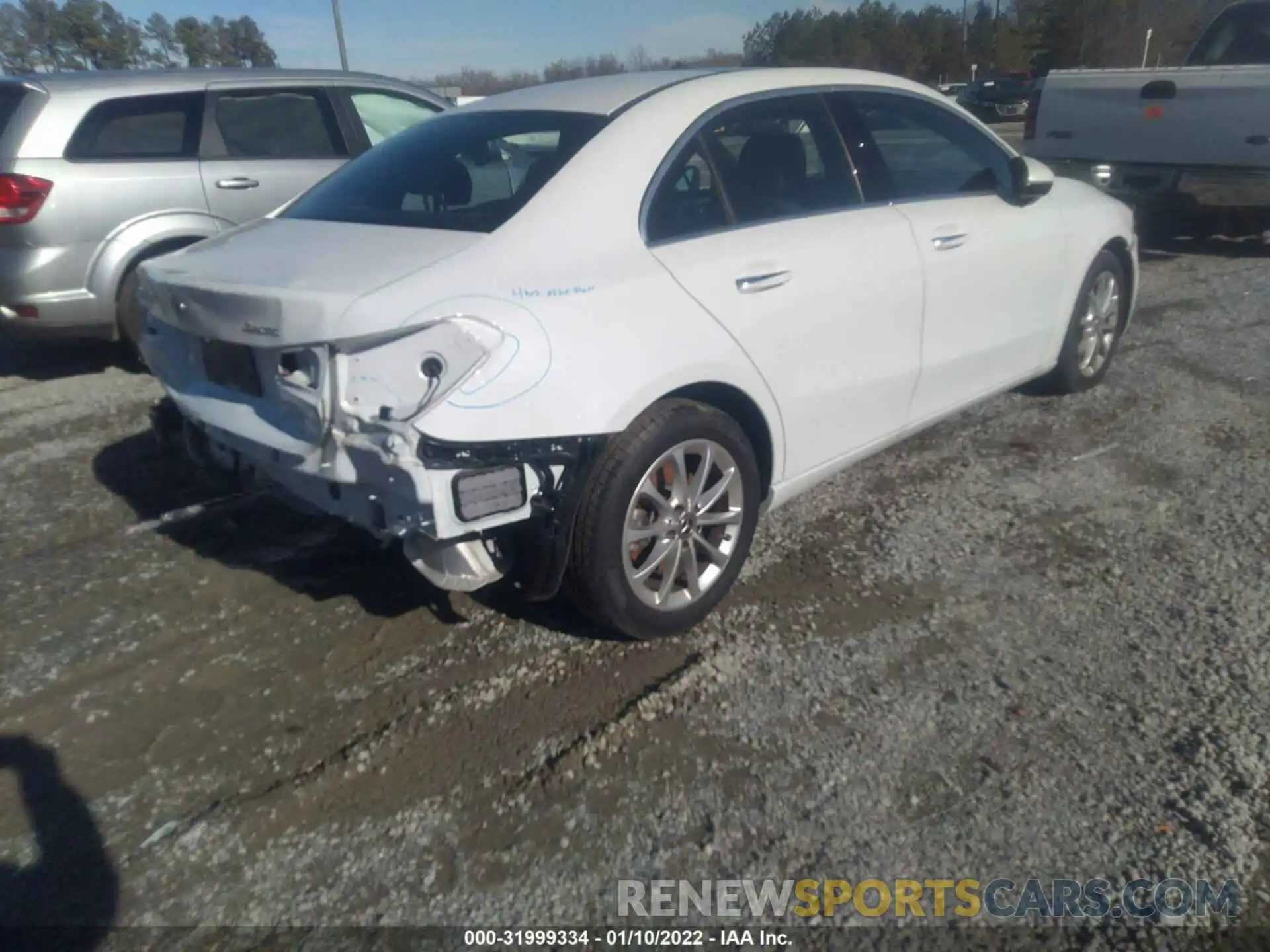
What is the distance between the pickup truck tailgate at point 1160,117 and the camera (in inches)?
302

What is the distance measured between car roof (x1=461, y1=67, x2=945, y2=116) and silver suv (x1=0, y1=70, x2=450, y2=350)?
6.14ft

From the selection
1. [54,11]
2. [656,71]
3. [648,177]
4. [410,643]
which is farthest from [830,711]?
[54,11]

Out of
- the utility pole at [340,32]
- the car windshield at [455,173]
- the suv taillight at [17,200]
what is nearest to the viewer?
the car windshield at [455,173]

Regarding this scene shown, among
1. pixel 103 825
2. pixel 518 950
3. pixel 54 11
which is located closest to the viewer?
pixel 518 950

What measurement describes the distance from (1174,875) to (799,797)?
86cm

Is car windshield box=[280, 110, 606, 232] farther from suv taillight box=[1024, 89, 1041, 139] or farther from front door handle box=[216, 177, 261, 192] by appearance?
suv taillight box=[1024, 89, 1041, 139]

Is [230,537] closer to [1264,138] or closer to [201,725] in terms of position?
[201,725]

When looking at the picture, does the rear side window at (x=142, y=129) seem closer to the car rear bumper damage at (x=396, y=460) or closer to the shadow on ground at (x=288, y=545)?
the shadow on ground at (x=288, y=545)

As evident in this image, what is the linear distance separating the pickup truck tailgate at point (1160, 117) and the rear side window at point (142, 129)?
677 cm

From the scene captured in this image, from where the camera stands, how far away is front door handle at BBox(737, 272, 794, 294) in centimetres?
330

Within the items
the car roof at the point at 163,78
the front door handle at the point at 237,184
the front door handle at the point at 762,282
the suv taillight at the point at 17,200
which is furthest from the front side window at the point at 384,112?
the front door handle at the point at 762,282

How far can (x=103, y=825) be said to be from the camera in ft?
8.63

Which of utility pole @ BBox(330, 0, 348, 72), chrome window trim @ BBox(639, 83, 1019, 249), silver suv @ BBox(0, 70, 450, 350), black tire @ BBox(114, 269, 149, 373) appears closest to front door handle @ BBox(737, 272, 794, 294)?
chrome window trim @ BBox(639, 83, 1019, 249)

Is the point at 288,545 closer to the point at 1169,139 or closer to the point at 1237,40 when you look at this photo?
the point at 1169,139
